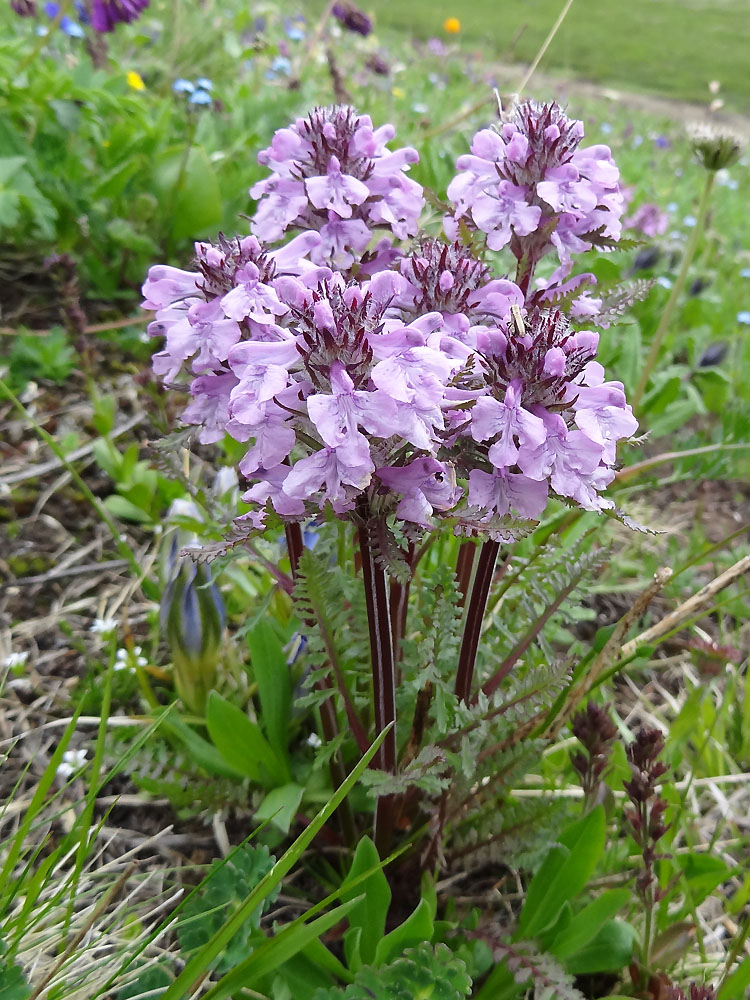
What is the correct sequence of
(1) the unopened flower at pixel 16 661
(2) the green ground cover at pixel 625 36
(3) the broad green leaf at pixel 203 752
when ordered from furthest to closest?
1. (2) the green ground cover at pixel 625 36
2. (1) the unopened flower at pixel 16 661
3. (3) the broad green leaf at pixel 203 752

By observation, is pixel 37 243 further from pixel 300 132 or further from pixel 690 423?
pixel 690 423

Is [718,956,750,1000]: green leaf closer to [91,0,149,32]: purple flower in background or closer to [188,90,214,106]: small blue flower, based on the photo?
[188,90,214,106]: small blue flower

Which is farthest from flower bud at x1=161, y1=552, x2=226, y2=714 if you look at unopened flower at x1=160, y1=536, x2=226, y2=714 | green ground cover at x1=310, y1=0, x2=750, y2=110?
green ground cover at x1=310, y1=0, x2=750, y2=110

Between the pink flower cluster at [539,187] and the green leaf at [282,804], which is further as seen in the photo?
the green leaf at [282,804]

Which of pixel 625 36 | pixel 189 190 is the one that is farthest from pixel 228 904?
pixel 625 36

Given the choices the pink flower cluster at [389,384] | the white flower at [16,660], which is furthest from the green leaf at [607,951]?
the white flower at [16,660]

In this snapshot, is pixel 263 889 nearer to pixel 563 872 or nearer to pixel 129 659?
pixel 563 872

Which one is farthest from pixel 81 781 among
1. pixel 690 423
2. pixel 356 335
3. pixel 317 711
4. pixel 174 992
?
pixel 690 423

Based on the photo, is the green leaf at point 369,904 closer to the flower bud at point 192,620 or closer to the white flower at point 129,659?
the flower bud at point 192,620
